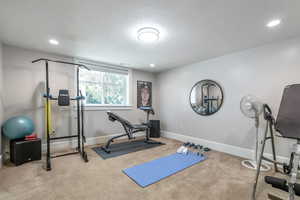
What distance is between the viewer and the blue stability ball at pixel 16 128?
2.48m

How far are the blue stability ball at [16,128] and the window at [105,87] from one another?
58.1 inches

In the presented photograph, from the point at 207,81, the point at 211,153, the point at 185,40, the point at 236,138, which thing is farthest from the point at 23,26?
the point at 236,138

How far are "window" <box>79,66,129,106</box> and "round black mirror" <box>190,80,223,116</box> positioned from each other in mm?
2232

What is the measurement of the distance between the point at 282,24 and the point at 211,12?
1.24m

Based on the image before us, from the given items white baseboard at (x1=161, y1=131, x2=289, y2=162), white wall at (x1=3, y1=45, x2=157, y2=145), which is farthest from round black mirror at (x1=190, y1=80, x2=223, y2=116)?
white wall at (x1=3, y1=45, x2=157, y2=145)

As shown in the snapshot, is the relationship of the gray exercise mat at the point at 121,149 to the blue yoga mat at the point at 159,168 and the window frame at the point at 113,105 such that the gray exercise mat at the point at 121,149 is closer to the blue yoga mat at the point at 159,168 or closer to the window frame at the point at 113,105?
the blue yoga mat at the point at 159,168

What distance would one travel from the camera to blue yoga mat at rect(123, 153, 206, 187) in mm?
2094

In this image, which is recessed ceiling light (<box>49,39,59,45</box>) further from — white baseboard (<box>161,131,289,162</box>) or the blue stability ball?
white baseboard (<box>161,131,289,162</box>)

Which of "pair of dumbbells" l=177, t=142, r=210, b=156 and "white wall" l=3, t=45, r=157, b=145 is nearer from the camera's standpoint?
"white wall" l=3, t=45, r=157, b=145

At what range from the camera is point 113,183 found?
1.98 metres

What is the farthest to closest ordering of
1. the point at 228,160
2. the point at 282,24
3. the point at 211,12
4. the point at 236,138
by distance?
the point at 236,138 < the point at 228,160 < the point at 282,24 < the point at 211,12

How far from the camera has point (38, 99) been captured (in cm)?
313

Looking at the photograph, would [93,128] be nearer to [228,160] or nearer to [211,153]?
[211,153]

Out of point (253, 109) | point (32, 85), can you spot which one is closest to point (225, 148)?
point (253, 109)
